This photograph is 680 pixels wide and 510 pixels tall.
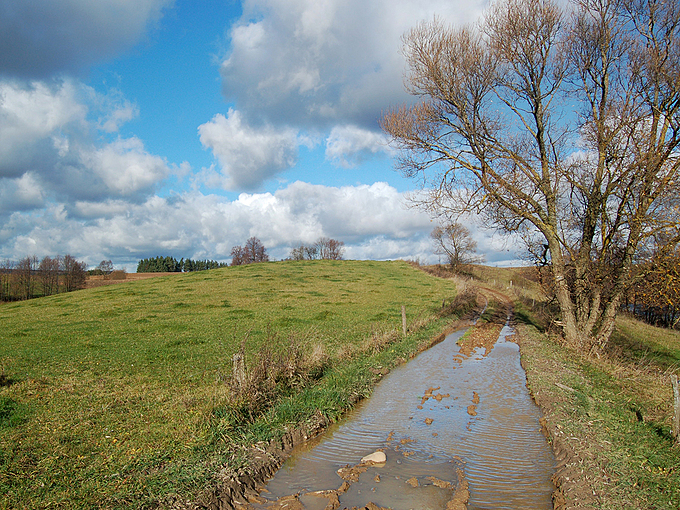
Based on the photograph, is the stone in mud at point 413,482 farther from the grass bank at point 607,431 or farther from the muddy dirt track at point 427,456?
the grass bank at point 607,431

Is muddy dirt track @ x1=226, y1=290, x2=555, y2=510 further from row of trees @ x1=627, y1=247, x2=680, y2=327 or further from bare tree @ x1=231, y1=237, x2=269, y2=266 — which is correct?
bare tree @ x1=231, y1=237, x2=269, y2=266

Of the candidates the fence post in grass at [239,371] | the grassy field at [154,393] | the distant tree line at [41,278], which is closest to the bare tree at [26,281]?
the distant tree line at [41,278]

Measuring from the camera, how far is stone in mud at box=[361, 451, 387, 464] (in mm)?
6574

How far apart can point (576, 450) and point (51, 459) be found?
318 inches

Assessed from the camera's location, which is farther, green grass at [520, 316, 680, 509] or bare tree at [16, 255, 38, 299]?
bare tree at [16, 255, 38, 299]

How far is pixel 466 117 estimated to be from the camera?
1543 centimetres

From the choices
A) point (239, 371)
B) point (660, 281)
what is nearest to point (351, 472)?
point (239, 371)

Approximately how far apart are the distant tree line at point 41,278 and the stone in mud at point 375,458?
6508cm

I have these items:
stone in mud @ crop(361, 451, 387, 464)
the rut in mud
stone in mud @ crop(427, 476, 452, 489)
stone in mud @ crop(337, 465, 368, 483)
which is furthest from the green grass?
stone in mud @ crop(337, 465, 368, 483)

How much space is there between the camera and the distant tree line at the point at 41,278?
57406mm

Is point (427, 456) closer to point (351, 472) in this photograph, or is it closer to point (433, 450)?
point (433, 450)

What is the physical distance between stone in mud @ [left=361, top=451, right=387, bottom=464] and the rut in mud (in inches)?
2.0

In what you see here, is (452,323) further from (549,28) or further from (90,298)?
(90,298)

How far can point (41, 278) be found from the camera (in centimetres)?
6234
